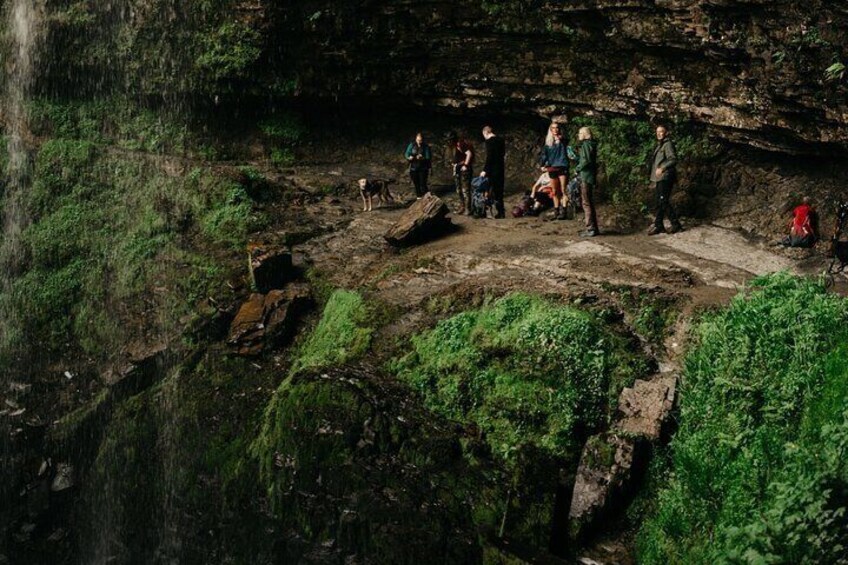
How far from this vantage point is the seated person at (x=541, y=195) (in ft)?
49.5

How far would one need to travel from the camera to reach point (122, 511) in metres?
12.4

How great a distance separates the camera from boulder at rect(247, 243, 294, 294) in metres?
13.5

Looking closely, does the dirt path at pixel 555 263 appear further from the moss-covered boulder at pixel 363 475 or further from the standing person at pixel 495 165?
the moss-covered boulder at pixel 363 475

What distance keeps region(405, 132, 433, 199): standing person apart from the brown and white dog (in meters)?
0.70

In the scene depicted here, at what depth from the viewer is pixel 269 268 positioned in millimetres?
13562

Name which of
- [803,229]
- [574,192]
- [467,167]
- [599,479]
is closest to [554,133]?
[574,192]

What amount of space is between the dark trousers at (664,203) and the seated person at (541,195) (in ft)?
7.79

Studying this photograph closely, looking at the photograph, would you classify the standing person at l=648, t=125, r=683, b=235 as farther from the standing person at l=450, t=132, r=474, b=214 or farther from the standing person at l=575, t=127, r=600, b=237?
the standing person at l=450, t=132, r=474, b=214

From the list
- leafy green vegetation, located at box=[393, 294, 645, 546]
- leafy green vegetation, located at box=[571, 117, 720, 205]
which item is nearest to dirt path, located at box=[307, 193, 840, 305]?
leafy green vegetation, located at box=[393, 294, 645, 546]

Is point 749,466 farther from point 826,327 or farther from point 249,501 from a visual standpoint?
point 249,501

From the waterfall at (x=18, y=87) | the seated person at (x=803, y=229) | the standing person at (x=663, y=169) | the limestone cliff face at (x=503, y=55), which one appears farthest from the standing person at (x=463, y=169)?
the waterfall at (x=18, y=87)

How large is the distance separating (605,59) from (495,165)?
3.43 meters

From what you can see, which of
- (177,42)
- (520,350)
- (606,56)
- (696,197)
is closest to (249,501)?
(520,350)

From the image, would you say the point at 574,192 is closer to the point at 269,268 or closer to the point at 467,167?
the point at 467,167
